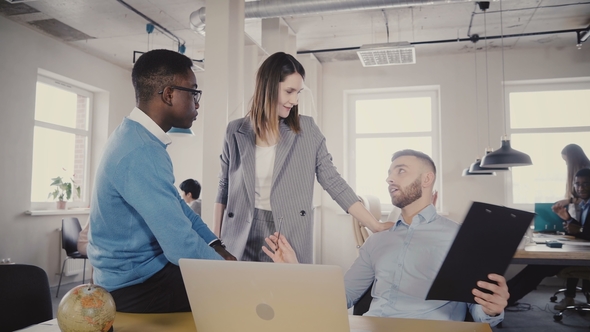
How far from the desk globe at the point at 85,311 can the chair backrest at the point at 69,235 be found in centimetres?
499

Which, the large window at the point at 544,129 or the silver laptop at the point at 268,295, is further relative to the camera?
the large window at the point at 544,129

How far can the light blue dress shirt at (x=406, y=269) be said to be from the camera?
1753 millimetres

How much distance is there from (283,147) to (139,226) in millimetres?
817

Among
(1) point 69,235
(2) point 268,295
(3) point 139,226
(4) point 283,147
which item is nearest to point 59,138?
(1) point 69,235

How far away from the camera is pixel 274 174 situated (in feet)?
6.31

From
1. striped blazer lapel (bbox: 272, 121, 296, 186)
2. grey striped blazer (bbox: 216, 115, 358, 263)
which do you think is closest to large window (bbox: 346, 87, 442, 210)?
grey striped blazer (bbox: 216, 115, 358, 263)

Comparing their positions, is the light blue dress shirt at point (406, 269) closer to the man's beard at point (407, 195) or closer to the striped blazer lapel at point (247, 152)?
the man's beard at point (407, 195)

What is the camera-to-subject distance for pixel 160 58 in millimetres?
1472

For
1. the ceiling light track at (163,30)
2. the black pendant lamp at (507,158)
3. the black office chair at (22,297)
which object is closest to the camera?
the black office chair at (22,297)

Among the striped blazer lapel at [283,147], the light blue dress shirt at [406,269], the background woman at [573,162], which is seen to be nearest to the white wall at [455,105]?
the background woman at [573,162]

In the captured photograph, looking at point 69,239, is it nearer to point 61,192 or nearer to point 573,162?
point 61,192

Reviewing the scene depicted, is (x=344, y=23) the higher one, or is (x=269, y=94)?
(x=344, y=23)

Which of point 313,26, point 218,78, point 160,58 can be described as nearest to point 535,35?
point 313,26

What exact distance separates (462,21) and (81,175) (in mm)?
5642
